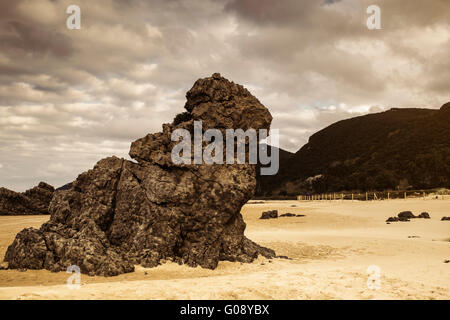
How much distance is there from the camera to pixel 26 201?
30.2 metres

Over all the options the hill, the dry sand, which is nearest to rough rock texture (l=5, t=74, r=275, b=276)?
the dry sand

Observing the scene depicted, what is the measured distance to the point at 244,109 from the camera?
1255 centimetres

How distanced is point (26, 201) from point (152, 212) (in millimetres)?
24807

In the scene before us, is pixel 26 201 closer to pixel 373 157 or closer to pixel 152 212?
pixel 152 212

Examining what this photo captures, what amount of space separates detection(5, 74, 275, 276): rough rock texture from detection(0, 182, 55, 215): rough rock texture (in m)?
22.1

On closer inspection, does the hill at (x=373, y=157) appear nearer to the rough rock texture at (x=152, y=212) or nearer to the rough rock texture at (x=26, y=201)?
the rough rock texture at (x=26, y=201)

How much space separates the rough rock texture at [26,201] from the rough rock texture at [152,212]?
22.1 m

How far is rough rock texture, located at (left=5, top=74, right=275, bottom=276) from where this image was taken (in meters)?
10.1

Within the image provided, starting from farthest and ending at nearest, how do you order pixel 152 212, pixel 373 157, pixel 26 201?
1. pixel 373 157
2. pixel 26 201
3. pixel 152 212

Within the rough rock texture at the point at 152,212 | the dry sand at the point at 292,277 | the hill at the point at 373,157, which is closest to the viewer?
the dry sand at the point at 292,277

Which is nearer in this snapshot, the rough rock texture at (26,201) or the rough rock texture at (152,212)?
the rough rock texture at (152,212)

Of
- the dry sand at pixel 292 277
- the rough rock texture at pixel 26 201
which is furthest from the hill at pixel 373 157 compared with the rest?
the rough rock texture at pixel 26 201

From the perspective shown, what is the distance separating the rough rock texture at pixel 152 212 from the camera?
1012 cm

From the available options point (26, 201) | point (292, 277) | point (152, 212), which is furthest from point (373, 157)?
point (292, 277)
